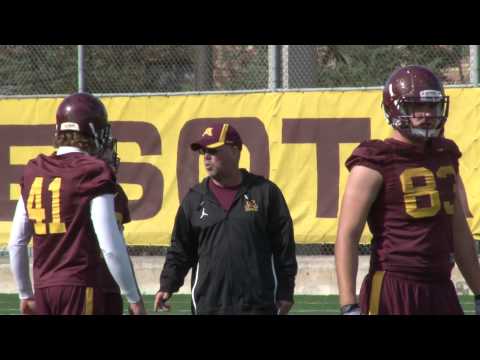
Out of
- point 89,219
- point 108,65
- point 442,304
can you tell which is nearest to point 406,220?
point 442,304

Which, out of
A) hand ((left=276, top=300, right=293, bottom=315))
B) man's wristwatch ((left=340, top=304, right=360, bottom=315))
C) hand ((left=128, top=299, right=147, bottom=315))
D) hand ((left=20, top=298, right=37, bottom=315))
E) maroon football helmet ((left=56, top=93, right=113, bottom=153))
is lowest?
hand ((left=276, top=300, right=293, bottom=315))

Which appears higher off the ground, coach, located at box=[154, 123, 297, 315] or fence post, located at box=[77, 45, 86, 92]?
fence post, located at box=[77, 45, 86, 92]

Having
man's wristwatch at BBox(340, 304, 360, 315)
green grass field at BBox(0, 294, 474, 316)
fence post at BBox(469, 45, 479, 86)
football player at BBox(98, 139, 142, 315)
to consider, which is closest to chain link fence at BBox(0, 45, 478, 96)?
fence post at BBox(469, 45, 479, 86)

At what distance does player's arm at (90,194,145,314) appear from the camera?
527 centimetres

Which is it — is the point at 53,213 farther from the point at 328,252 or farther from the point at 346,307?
the point at 328,252

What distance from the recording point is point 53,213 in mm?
5406

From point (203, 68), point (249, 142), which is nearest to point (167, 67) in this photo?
point (203, 68)

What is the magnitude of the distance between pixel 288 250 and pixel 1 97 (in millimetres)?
8226

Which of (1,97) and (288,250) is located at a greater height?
(1,97)

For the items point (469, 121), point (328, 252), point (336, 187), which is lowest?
point (328, 252)

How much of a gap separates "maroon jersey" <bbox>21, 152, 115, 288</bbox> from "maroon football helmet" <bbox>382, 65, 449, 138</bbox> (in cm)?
141

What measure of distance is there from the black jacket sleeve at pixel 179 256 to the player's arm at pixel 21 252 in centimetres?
134

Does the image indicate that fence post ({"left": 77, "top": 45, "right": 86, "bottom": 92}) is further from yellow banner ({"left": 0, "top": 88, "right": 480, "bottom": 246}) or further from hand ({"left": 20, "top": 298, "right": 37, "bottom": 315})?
hand ({"left": 20, "top": 298, "right": 37, "bottom": 315})

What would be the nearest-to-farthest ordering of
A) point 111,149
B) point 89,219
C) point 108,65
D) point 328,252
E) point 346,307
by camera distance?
point 346,307
point 89,219
point 111,149
point 328,252
point 108,65
